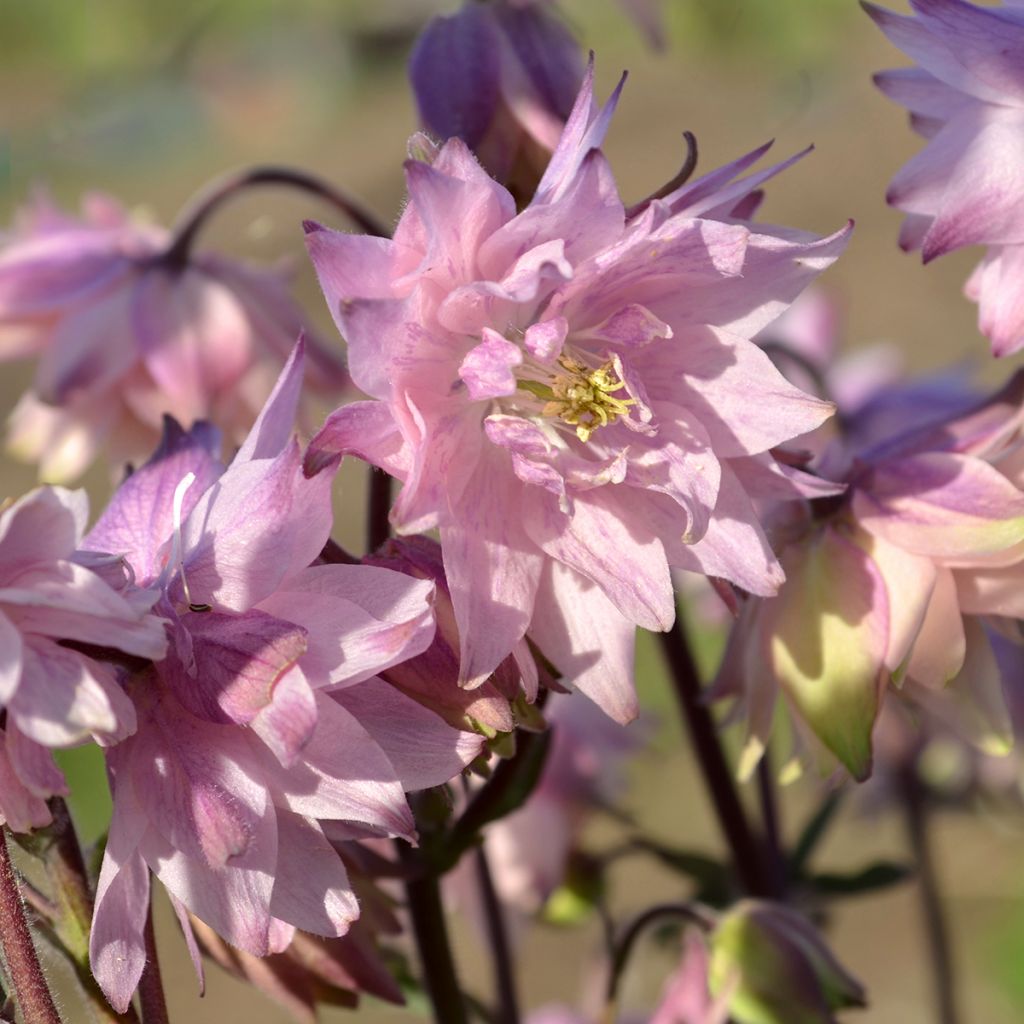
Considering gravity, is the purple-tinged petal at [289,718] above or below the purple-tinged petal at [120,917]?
above

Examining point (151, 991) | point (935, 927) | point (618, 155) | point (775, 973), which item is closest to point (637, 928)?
point (775, 973)

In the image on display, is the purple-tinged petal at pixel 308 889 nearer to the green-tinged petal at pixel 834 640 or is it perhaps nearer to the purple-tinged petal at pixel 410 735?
the purple-tinged petal at pixel 410 735

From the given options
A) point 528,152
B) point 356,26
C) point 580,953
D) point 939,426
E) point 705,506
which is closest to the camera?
point 705,506

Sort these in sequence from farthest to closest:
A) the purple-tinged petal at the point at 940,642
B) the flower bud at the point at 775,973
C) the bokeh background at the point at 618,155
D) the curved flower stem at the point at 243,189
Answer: the bokeh background at the point at 618,155 < the curved flower stem at the point at 243,189 < the flower bud at the point at 775,973 < the purple-tinged petal at the point at 940,642

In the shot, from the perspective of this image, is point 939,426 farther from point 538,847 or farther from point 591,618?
point 538,847

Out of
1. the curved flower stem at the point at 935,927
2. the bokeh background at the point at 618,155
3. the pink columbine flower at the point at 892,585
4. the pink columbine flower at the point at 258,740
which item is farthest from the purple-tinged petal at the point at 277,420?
the curved flower stem at the point at 935,927

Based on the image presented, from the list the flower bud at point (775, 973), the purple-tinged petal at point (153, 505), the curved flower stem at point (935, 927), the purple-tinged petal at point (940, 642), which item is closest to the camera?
the purple-tinged petal at point (153, 505)

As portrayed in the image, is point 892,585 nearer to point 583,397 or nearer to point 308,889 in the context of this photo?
point 583,397

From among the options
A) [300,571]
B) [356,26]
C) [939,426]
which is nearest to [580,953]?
[939,426]

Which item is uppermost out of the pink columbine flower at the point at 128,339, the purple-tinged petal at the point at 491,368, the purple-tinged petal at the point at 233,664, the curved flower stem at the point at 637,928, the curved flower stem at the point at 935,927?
the purple-tinged petal at the point at 491,368
